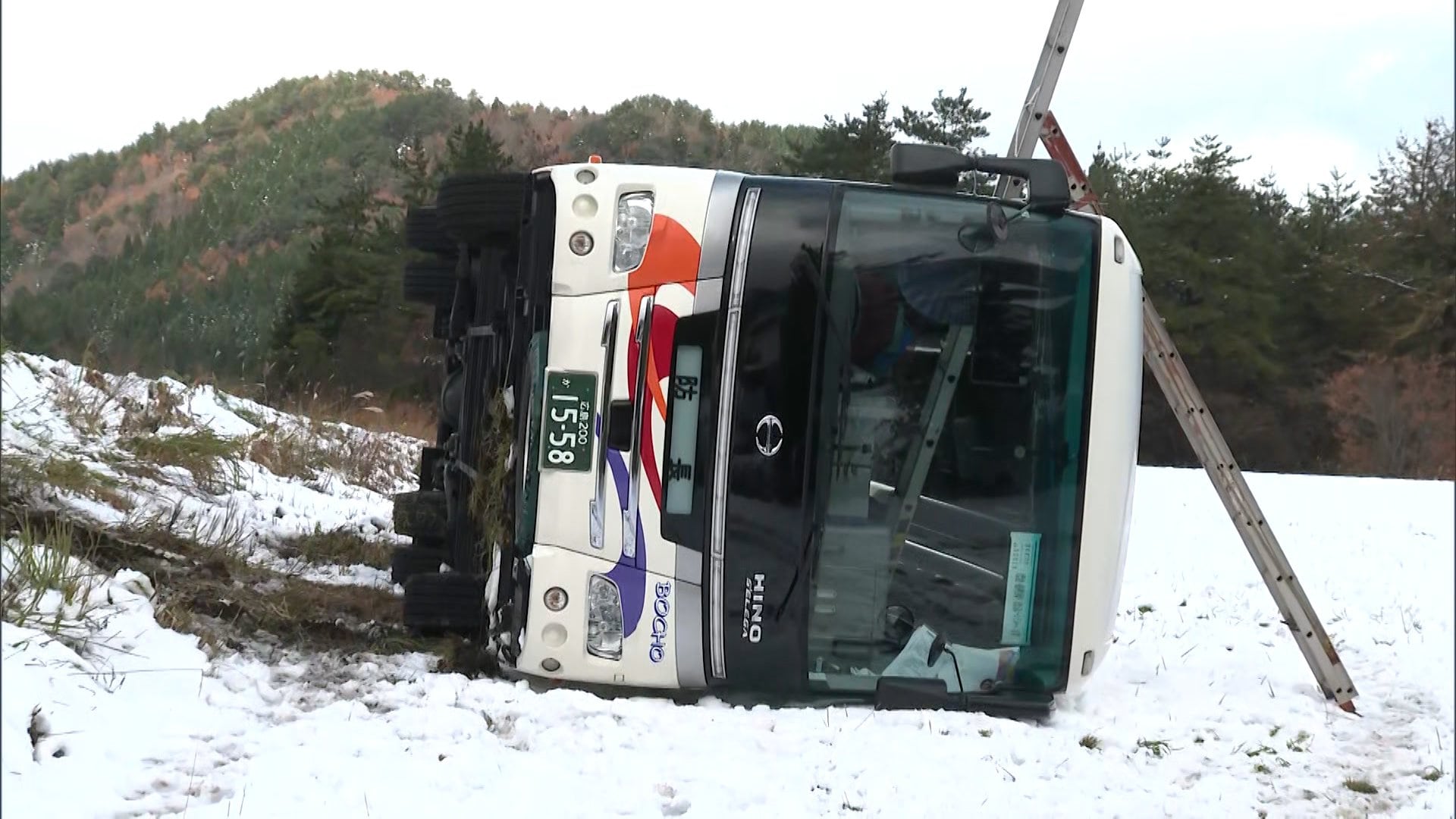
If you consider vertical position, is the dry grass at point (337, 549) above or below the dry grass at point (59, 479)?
below

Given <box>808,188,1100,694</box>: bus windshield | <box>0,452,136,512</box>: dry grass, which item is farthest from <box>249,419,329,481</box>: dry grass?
<box>808,188,1100,694</box>: bus windshield

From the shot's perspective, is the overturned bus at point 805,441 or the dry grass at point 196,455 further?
the dry grass at point 196,455

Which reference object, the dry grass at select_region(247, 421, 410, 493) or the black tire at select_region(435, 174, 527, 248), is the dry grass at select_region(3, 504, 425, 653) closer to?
the black tire at select_region(435, 174, 527, 248)

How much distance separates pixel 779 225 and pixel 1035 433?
1.25 m

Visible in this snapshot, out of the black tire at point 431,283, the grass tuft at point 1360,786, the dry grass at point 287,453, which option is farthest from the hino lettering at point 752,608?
the dry grass at point 287,453

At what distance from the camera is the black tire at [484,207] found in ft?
15.6

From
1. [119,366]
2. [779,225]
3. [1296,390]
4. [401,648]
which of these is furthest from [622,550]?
[1296,390]

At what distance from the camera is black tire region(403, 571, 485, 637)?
4.42m

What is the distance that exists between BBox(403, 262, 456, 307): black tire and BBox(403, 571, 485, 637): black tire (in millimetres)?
1499

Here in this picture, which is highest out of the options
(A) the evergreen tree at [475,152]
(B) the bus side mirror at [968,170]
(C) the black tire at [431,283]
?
(A) the evergreen tree at [475,152]

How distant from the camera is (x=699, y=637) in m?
4.27

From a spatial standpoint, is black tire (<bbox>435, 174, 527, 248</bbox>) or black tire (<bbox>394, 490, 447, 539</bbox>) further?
black tire (<bbox>394, 490, 447, 539</bbox>)

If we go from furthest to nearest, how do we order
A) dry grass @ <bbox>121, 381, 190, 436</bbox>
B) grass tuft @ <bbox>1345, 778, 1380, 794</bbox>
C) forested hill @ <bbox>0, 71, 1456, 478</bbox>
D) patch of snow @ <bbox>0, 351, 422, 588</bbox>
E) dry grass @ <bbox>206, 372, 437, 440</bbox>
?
forested hill @ <bbox>0, 71, 1456, 478</bbox>, dry grass @ <bbox>206, 372, 437, 440</bbox>, dry grass @ <bbox>121, 381, 190, 436</bbox>, patch of snow @ <bbox>0, 351, 422, 588</bbox>, grass tuft @ <bbox>1345, 778, 1380, 794</bbox>

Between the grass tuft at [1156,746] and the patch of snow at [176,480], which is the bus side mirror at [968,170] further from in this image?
the patch of snow at [176,480]
